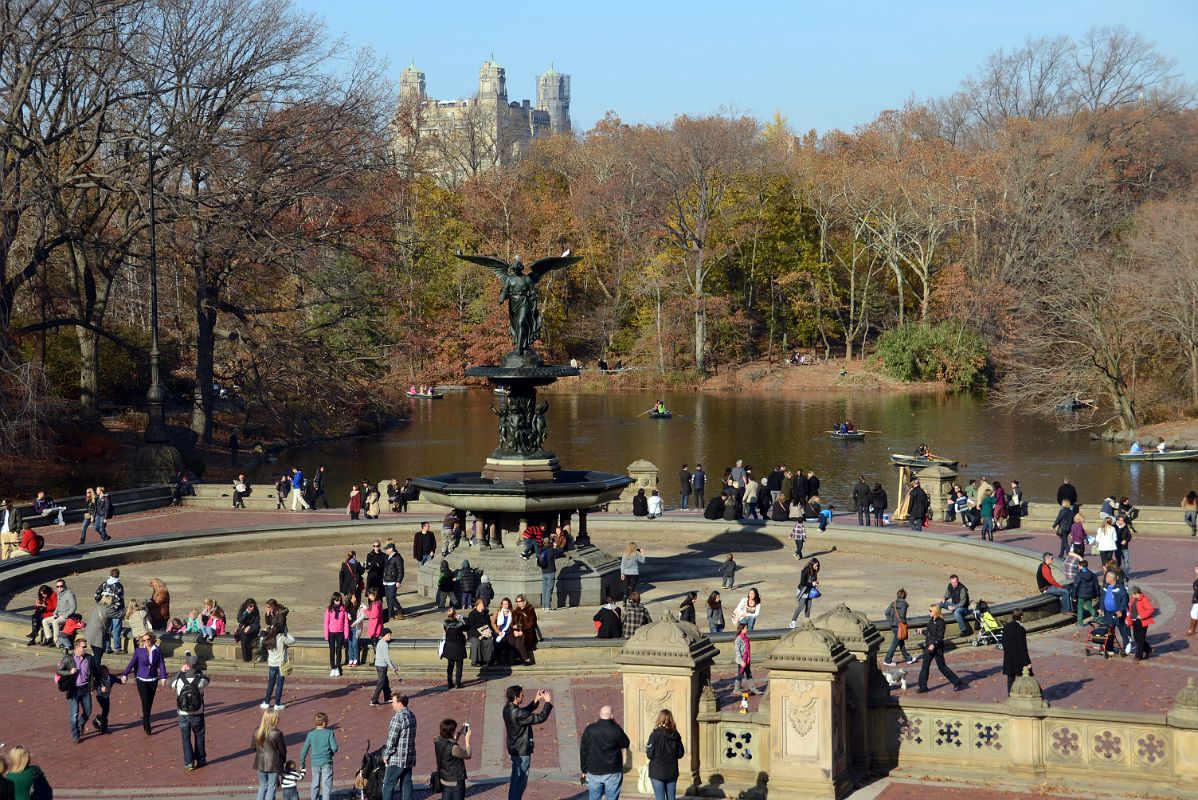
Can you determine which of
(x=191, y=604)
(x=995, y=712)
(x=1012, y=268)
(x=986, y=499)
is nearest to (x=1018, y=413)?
(x=1012, y=268)

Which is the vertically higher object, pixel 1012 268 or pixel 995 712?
pixel 1012 268

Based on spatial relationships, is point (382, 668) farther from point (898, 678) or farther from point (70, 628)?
point (898, 678)

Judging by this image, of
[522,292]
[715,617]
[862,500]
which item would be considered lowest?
[715,617]

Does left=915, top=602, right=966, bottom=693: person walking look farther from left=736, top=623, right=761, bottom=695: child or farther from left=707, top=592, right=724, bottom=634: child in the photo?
left=707, top=592, right=724, bottom=634: child

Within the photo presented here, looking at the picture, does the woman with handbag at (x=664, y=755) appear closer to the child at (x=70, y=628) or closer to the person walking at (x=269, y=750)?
the person walking at (x=269, y=750)

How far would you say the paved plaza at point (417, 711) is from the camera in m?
17.1

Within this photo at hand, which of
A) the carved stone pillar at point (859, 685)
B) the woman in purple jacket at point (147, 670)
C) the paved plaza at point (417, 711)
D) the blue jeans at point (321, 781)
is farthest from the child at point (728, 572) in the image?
the blue jeans at point (321, 781)

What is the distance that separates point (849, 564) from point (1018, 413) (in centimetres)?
4581

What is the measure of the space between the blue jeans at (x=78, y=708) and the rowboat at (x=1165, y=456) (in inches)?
1895

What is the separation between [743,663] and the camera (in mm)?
20812

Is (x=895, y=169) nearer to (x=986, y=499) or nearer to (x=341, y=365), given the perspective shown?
(x=341, y=365)

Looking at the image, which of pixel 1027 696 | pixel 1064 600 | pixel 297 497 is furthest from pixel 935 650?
pixel 297 497

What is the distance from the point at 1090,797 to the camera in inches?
610

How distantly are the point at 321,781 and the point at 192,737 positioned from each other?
9.68 feet
